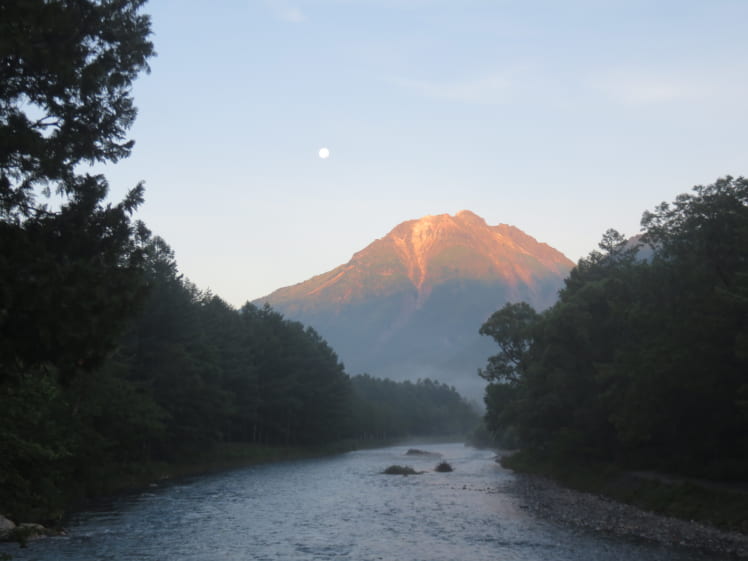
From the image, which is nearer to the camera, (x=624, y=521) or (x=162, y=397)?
(x=624, y=521)

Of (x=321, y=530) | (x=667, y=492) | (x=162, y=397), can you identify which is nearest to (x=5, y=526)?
(x=321, y=530)

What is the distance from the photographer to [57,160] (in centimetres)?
1631

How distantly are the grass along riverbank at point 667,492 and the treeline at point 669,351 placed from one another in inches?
61.7

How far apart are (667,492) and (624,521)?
554cm

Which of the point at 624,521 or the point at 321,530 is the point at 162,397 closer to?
the point at 321,530

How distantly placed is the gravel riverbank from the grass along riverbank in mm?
713

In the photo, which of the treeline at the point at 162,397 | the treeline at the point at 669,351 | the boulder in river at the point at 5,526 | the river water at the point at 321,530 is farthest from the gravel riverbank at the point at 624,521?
the boulder in river at the point at 5,526

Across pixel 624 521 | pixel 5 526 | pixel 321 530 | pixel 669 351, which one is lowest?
pixel 321 530

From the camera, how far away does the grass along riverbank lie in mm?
32906

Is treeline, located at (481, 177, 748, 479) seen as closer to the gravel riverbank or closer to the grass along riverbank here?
the grass along riverbank

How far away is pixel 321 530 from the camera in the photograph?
34.2 meters

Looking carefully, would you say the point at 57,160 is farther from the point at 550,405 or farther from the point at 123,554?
the point at 550,405

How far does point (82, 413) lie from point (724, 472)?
37.9 metres

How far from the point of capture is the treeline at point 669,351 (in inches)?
1432
